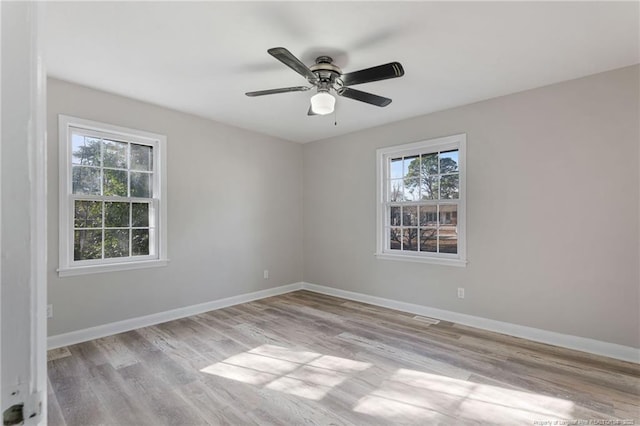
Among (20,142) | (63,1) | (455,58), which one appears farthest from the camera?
(455,58)

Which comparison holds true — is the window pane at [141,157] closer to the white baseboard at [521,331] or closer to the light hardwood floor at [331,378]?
the light hardwood floor at [331,378]

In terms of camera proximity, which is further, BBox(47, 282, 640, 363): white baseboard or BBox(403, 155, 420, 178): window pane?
BBox(403, 155, 420, 178): window pane

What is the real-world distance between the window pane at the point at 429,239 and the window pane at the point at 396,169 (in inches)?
32.6

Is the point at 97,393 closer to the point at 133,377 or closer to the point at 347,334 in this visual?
the point at 133,377

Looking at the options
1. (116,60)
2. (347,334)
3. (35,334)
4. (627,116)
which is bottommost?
(347,334)

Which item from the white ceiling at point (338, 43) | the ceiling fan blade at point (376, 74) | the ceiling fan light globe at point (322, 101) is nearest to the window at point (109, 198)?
the white ceiling at point (338, 43)

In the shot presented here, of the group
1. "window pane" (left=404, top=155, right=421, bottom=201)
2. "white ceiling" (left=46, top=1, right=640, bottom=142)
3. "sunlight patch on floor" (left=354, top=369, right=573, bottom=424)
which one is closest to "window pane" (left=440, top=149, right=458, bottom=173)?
"window pane" (left=404, top=155, right=421, bottom=201)

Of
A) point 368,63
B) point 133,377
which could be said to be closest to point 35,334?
point 133,377

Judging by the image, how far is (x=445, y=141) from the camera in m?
3.86

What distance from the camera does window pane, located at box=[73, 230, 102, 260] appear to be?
10.6ft

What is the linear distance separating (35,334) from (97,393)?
8.16 feet

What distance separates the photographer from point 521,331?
3.29 m

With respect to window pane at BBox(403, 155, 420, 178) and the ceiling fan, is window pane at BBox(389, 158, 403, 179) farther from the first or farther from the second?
the ceiling fan

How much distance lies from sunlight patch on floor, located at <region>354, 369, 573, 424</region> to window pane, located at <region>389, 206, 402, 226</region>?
2.30 m
